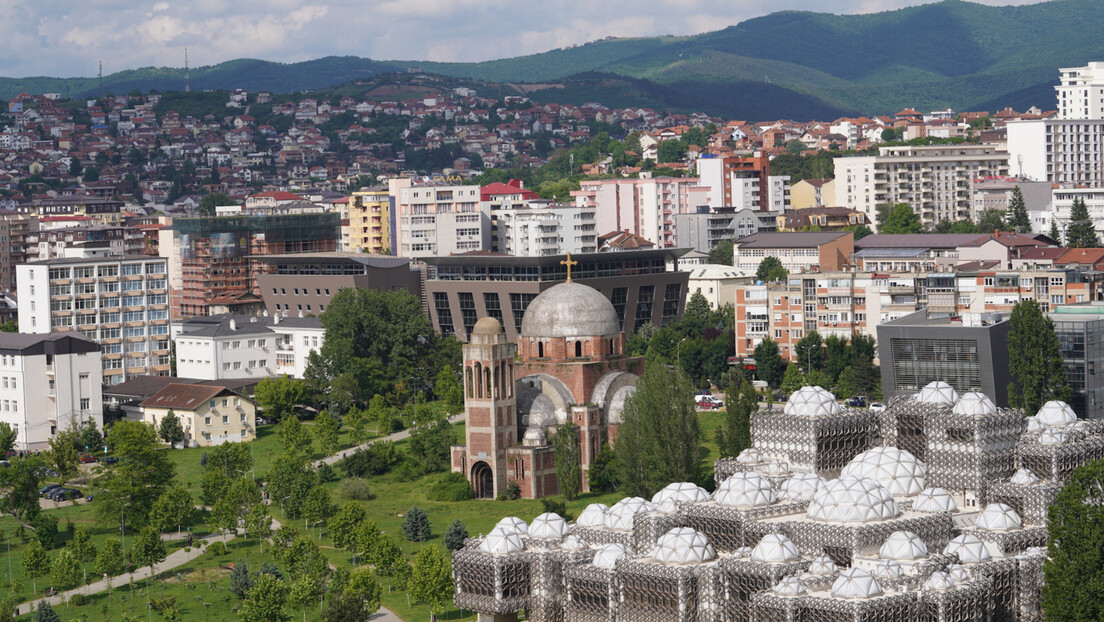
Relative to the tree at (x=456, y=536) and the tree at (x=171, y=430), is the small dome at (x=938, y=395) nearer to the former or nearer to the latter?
the tree at (x=456, y=536)

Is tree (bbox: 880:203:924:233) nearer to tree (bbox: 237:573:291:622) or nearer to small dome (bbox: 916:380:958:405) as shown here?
small dome (bbox: 916:380:958:405)

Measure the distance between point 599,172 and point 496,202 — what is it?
187 ft

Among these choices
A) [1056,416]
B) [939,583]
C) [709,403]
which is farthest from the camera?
[709,403]

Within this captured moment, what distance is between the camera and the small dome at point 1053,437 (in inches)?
2317

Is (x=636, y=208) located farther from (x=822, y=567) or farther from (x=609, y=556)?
(x=822, y=567)

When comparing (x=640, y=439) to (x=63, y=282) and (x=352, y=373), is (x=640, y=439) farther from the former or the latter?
(x=63, y=282)

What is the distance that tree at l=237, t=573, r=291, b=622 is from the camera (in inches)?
2104

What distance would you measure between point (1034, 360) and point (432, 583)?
35.2 metres

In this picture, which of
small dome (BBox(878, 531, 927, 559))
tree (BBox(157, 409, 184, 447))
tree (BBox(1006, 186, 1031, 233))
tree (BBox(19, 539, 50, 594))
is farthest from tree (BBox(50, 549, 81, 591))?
tree (BBox(1006, 186, 1031, 233))

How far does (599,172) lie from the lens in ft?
625

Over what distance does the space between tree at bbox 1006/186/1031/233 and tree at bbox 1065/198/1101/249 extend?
308 cm

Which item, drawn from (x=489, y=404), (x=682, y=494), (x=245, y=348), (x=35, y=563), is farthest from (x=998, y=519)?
(x=245, y=348)

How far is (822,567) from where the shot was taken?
48500 mm

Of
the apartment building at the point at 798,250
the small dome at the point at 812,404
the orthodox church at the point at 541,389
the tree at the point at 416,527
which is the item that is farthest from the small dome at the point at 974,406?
the apartment building at the point at 798,250
